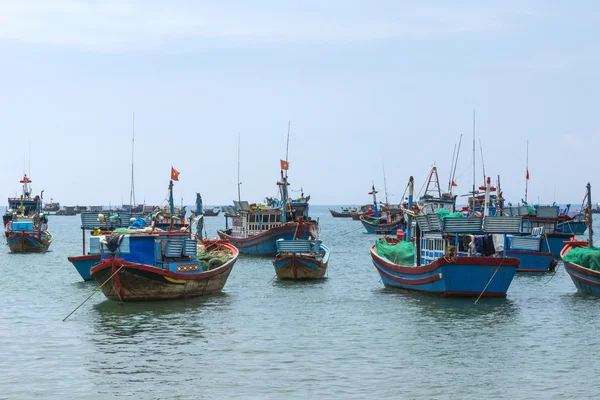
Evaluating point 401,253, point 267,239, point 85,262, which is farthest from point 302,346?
point 267,239

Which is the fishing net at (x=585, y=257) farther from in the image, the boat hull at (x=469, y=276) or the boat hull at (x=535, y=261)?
the boat hull at (x=535, y=261)

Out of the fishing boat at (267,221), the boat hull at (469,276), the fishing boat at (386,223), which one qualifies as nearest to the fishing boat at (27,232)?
the fishing boat at (267,221)

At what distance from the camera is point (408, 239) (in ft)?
147

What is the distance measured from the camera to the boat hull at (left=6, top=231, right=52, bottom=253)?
73.5 meters

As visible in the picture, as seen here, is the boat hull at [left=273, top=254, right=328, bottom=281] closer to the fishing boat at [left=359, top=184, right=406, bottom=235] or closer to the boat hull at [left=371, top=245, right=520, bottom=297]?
the boat hull at [left=371, top=245, right=520, bottom=297]

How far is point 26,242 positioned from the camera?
74.1 metres

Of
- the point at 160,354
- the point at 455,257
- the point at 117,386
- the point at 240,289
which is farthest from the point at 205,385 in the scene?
the point at 240,289

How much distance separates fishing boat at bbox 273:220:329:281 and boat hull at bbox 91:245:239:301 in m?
9.25

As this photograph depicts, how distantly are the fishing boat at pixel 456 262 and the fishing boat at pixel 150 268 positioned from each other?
9360 millimetres

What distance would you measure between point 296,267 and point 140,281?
13.4m

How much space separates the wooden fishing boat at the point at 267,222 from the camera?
65625mm

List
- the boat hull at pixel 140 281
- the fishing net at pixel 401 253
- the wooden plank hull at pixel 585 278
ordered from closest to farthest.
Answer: the boat hull at pixel 140 281
the wooden plank hull at pixel 585 278
the fishing net at pixel 401 253

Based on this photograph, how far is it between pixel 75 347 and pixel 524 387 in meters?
13.8

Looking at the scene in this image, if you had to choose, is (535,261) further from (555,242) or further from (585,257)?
(585,257)
